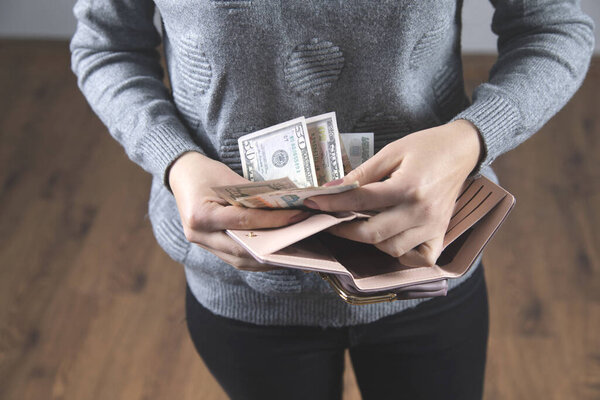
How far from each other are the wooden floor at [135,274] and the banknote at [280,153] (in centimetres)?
90

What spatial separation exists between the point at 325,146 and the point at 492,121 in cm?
18

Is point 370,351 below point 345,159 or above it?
below

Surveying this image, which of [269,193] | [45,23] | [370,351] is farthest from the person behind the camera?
[45,23]

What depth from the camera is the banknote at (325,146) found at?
25.4 inches

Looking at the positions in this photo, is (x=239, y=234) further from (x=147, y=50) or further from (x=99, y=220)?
(x=99, y=220)

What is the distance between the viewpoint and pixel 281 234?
0.56m

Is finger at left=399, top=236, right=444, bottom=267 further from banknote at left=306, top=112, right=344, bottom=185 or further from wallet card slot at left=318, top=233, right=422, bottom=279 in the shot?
banknote at left=306, top=112, right=344, bottom=185

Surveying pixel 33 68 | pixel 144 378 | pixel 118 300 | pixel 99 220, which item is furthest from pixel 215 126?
pixel 33 68

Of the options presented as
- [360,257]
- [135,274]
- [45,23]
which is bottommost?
[135,274]

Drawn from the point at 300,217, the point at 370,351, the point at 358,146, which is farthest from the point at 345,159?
the point at 370,351

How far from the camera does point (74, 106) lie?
7.74ft

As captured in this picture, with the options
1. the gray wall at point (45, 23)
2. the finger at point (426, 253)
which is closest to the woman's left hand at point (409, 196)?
the finger at point (426, 253)

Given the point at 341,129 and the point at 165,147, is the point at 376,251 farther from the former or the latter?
the point at 165,147

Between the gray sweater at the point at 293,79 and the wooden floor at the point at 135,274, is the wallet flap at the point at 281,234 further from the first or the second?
the wooden floor at the point at 135,274
